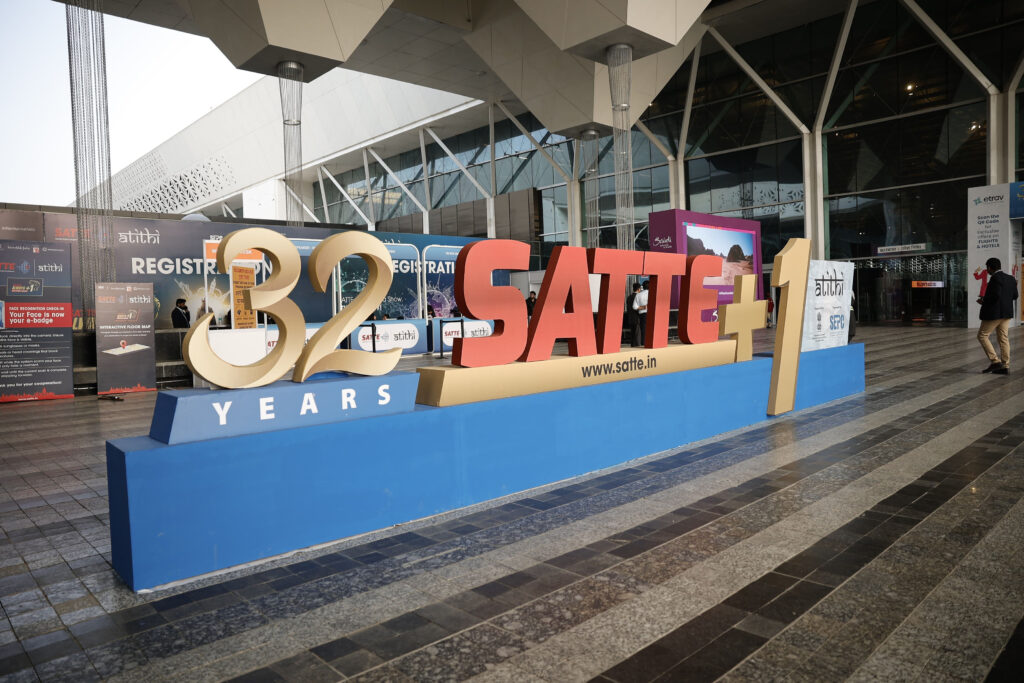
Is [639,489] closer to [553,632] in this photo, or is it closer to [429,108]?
[553,632]

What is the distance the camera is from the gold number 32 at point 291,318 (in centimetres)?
327

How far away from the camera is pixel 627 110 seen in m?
18.3

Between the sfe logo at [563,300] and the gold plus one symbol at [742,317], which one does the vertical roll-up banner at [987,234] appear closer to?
the gold plus one symbol at [742,317]

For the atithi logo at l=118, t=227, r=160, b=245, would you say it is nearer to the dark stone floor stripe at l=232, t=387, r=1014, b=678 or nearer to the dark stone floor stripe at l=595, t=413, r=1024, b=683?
the dark stone floor stripe at l=232, t=387, r=1014, b=678

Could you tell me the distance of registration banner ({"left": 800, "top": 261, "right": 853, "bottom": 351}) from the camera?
757 centimetres

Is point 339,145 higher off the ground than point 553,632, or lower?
higher

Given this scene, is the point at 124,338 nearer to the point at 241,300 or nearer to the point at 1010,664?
the point at 241,300

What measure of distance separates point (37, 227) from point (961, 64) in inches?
1005

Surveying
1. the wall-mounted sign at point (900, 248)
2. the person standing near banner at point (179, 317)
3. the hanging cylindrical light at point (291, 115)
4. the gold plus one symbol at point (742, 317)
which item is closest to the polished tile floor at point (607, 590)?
the gold plus one symbol at point (742, 317)

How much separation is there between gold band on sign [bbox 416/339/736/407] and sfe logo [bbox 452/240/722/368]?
0.28ft

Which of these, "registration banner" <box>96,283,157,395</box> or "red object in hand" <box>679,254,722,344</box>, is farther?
"registration banner" <box>96,283,157,395</box>

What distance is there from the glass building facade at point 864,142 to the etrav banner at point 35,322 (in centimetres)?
1466

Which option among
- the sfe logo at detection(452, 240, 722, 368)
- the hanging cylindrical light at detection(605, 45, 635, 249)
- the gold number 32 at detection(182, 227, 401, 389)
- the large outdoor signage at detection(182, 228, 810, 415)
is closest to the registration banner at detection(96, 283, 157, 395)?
the large outdoor signage at detection(182, 228, 810, 415)

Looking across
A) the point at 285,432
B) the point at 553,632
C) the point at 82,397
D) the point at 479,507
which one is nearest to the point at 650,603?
the point at 553,632
